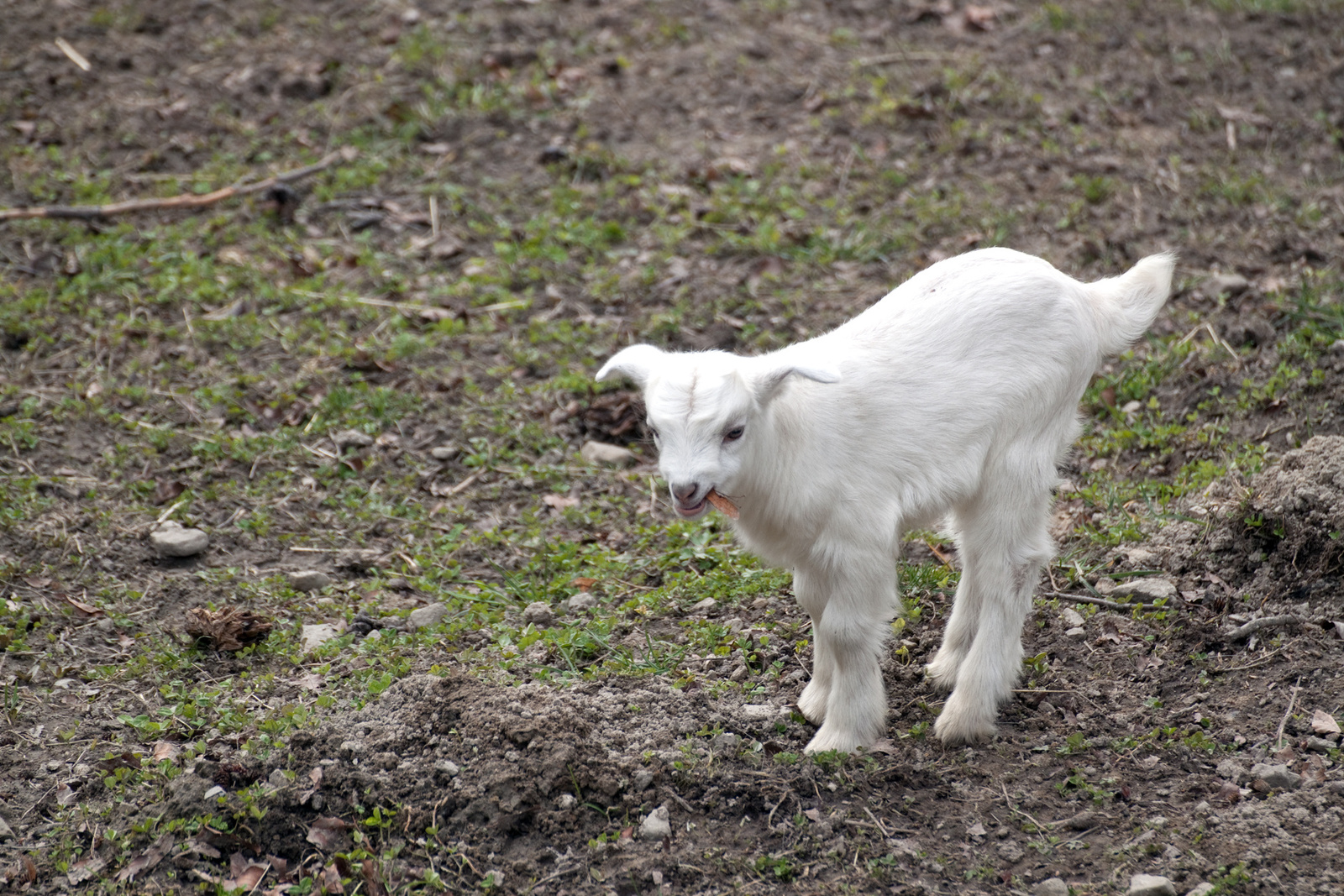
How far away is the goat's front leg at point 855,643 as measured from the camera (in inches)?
148

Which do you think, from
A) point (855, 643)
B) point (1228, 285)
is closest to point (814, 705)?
point (855, 643)

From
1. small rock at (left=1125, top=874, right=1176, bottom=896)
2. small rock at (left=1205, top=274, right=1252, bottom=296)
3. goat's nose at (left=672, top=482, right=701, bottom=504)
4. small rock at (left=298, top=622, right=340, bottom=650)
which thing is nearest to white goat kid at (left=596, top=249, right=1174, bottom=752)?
goat's nose at (left=672, top=482, right=701, bottom=504)

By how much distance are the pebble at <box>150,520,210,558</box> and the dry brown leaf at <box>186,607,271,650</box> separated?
556 millimetres

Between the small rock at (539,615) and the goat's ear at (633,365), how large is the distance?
4.14 feet

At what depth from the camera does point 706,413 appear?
340 cm

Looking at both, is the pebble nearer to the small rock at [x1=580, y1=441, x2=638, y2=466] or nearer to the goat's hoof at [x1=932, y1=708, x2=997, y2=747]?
the small rock at [x1=580, y1=441, x2=638, y2=466]

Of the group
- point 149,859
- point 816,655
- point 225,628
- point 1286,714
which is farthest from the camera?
point 225,628

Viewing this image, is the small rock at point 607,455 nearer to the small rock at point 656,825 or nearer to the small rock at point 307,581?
the small rock at point 307,581

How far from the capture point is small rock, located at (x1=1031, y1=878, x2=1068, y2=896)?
3.17 m

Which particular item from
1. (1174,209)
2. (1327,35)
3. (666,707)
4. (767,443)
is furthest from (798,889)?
(1327,35)

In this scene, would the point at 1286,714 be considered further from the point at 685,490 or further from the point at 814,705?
the point at 685,490

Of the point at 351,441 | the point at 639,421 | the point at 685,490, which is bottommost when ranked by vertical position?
the point at 351,441

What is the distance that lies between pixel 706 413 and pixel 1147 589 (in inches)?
86.9

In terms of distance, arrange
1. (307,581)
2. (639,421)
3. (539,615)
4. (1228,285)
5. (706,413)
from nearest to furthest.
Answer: (706,413)
(539,615)
(307,581)
(639,421)
(1228,285)
